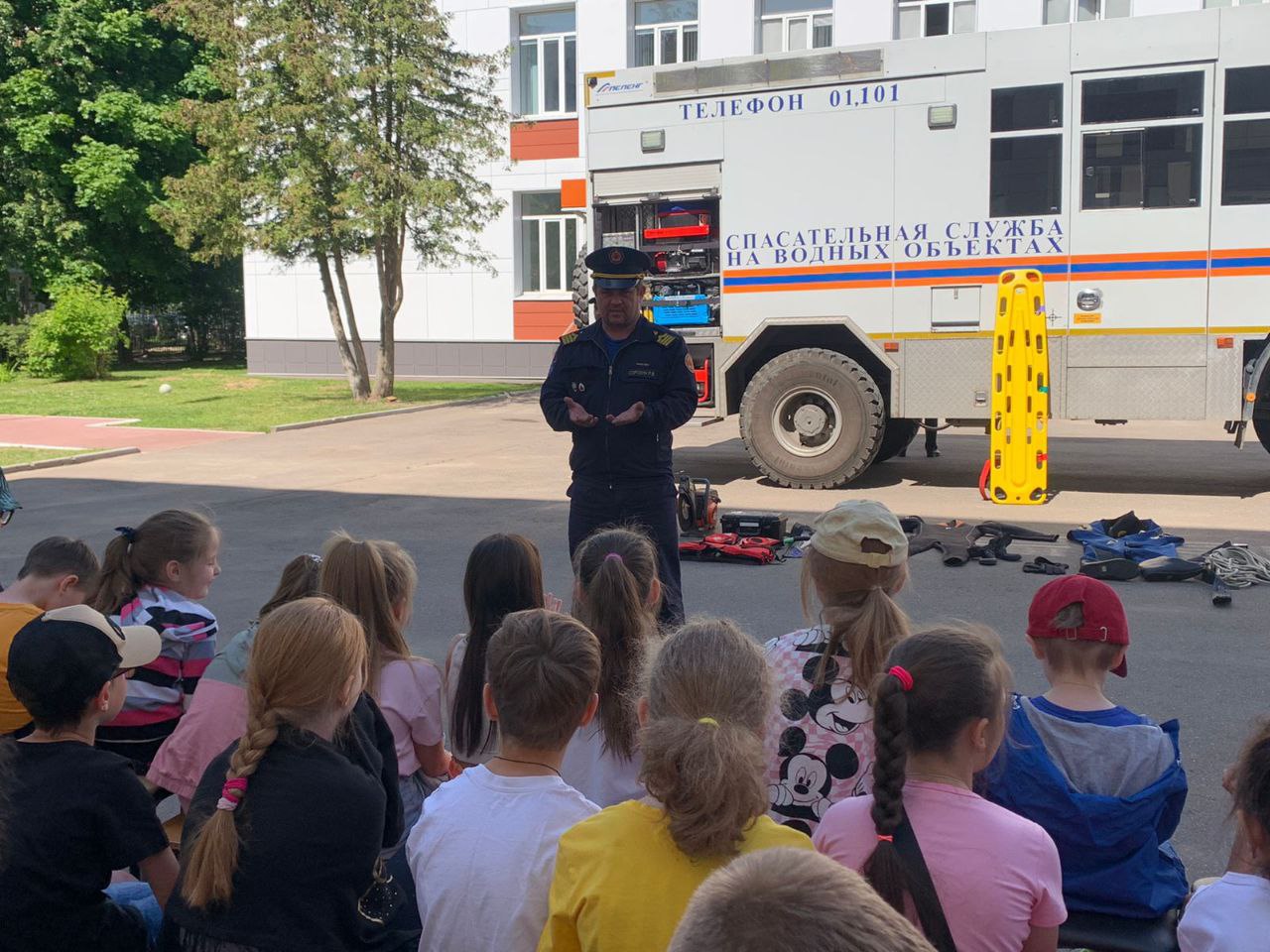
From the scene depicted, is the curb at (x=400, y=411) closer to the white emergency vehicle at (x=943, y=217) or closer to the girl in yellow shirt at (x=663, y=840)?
the white emergency vehicle at (x=943, y=217)

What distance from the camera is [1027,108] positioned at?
11266mm

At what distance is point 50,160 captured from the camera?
110 ft

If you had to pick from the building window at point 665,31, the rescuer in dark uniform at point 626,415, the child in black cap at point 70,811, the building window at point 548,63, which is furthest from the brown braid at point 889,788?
the building window at point 548,63

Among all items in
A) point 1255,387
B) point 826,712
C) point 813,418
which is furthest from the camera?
point 813,418

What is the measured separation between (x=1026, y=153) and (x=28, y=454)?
11816 mm

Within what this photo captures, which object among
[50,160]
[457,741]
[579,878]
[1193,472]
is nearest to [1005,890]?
[579,878]

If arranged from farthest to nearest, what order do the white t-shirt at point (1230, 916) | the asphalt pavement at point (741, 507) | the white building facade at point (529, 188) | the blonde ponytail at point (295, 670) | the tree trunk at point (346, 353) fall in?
the white building facade at point (529, 188) < the tree trunk at point (346, 353) < the asphalt pavement at point (741, 507) < the blonde ponytail at point (295, 670) < the white t-shirt at point (1230, 916)

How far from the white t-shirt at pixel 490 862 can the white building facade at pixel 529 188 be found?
22138 millimetres

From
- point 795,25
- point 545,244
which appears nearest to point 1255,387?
point 795,25

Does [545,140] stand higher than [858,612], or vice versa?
[545,140]

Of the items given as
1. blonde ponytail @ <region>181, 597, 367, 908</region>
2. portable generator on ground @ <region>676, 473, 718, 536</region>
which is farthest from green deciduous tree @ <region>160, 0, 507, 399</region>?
blonde ponytail @ <region>181, 597, 367, 908</region>

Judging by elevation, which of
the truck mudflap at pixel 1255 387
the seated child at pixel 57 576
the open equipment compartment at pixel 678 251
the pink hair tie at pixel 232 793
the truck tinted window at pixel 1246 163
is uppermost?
the truck tinted window at pixel 1246 163

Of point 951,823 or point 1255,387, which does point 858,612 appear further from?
point 1255,387

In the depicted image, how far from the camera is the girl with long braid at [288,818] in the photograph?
258 cm
